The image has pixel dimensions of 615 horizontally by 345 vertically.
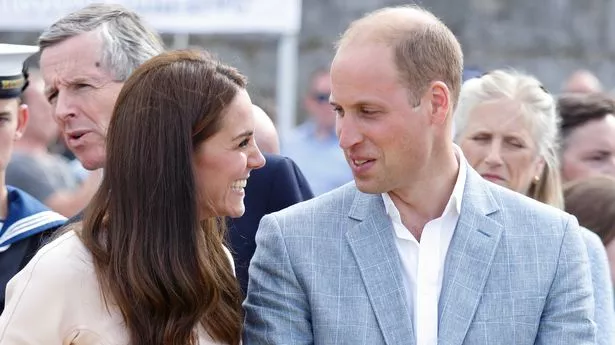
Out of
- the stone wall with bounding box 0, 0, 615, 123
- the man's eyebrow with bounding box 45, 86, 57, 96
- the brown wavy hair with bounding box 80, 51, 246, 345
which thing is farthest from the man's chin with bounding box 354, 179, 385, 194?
the stone wall with bounding box 0, 0, 615, 123

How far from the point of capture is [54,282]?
129 inches

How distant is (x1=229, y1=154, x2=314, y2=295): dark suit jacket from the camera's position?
14.0 ft

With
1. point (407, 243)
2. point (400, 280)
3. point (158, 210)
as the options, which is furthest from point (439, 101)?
point (158, 210)

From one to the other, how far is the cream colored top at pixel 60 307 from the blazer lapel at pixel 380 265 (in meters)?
0.66

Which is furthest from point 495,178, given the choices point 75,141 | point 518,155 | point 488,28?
point 488,28

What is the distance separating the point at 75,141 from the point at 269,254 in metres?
0.92

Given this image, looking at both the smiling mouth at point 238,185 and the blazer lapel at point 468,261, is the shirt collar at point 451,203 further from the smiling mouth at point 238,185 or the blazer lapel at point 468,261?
the smiling mouth at point 238,185

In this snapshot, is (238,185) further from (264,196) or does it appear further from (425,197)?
(264,196)

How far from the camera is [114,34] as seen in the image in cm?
437

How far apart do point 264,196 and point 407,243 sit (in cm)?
83

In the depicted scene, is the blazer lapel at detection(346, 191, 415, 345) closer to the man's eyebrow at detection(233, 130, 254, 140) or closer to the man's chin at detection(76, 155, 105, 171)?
the man's eyebrow at detection(233, 130, 254, 140)

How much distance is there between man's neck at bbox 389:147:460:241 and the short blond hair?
0.65 feet

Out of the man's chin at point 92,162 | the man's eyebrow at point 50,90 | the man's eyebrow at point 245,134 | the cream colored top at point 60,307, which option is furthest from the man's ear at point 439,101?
the man's eyebrow at point 50,90

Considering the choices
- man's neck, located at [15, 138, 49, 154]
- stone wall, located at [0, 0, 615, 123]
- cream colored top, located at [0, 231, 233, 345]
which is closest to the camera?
cream colored top, located at [0, 231, 233, 345]
